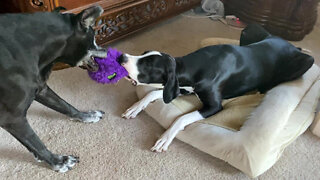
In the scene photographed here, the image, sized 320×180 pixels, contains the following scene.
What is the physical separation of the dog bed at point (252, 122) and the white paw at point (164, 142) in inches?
1.8

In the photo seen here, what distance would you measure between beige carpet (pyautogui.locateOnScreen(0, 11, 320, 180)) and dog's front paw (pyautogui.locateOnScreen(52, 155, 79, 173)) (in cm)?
2

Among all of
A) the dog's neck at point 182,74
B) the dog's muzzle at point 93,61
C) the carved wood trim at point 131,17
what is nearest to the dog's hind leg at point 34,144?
the dog's muzzle at point 93,61

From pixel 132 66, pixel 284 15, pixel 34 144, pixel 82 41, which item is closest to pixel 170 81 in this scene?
pixel 132 66

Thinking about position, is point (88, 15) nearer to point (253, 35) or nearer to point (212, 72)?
point (212, 72)

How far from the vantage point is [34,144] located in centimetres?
135

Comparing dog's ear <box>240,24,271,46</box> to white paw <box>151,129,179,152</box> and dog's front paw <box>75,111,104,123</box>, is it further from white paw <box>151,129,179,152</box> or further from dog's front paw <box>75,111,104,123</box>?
dog's front paw <box>75,111,104,123</box>

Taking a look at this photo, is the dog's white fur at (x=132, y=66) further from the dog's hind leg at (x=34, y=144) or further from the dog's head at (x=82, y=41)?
the dog's hind leg at (x=34, y=144)

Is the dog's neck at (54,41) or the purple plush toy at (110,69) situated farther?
the purple plush toy at (110,69)

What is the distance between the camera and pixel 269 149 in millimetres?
1428

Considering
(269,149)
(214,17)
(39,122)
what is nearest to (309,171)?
(269,149)

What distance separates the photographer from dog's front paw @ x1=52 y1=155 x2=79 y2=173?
1.44m

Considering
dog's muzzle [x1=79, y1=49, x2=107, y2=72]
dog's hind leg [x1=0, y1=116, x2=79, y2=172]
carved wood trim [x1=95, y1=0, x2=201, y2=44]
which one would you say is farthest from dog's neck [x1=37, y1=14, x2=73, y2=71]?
carved wood trim [x1=95, y1=0, x2=201, y2=44]

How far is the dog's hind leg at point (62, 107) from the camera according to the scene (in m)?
1.54

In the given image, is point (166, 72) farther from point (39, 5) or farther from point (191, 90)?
point (39, 5)
